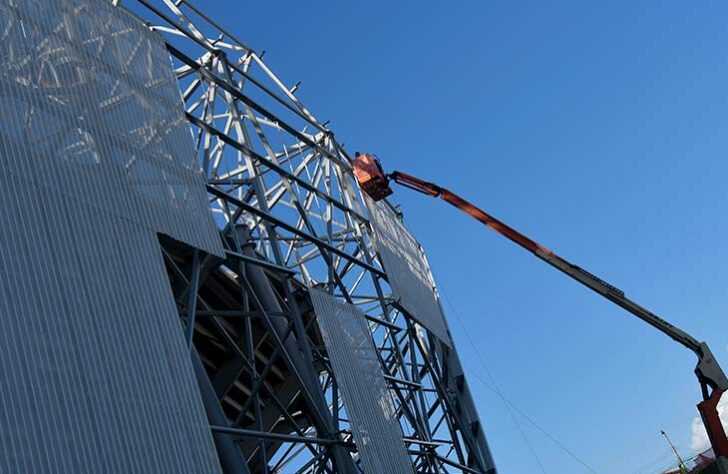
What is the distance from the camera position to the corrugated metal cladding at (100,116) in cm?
1523

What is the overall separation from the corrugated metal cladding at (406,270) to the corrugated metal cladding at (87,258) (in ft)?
33.7

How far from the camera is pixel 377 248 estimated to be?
93.4ft

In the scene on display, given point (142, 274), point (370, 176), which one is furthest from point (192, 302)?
point (370, 176)

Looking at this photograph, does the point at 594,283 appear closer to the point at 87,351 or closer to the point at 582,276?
the point at 582,276

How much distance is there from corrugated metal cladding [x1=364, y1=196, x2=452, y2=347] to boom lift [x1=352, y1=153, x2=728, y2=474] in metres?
0.88

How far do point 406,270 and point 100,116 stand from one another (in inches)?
568

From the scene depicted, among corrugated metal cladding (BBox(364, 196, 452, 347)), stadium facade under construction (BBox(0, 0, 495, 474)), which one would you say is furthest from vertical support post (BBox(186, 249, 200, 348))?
corrugated metal cladding (BBox(364, 196, 452, 347))

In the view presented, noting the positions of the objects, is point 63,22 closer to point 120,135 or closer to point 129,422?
point 120,135

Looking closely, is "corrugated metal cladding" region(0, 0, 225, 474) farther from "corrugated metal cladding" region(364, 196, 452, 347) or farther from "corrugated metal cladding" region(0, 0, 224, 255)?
"corrugated metal cladding" region(364, 196, 452, 347)

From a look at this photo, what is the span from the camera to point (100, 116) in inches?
675

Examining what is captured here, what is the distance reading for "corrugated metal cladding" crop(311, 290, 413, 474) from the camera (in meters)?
21.3

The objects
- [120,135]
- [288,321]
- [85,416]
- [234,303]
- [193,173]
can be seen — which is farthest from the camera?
[234,303]

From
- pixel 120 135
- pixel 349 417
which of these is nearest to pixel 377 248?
pixel 349 417

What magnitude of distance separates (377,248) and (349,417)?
8092mm
